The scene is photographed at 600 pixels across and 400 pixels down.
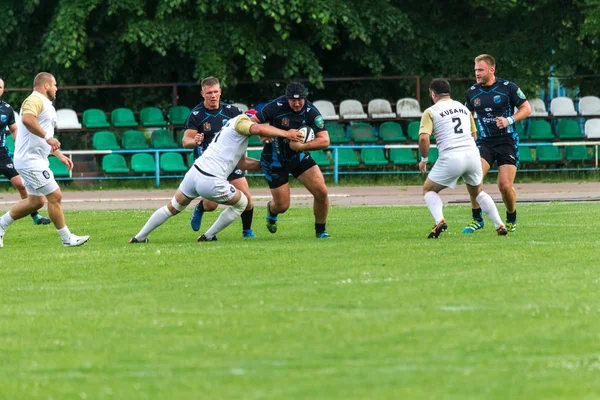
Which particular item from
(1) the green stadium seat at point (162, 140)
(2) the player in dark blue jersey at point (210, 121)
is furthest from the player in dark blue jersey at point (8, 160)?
(1) the green stadium seat at point (162, 140)

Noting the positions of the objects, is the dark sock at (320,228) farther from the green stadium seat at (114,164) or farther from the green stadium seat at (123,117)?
the green stadium seat at (123,117)

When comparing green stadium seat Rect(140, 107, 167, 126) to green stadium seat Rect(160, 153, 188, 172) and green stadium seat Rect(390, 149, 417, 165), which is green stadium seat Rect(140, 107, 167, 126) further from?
green stadium seat Rect(390, 149, 417, 165)

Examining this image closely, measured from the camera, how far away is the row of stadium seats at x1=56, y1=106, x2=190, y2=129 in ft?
91.5

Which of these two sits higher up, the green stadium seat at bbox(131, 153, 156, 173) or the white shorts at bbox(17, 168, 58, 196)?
the white shorts at bbox(17, 168, 58, 196)

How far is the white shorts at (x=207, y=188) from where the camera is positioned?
1256 centimetres

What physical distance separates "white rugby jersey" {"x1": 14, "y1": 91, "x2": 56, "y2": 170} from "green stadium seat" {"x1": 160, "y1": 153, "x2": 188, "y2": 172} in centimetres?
1364

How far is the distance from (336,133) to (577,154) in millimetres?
5510

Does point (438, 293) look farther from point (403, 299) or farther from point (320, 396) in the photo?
point (320, 396)

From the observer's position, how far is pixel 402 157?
2755cm

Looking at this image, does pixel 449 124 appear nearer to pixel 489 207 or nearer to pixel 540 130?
pixel 489 207

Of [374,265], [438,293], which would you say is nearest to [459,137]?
[374,265]

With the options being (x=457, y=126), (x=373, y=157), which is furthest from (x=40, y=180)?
(x=373, y=157)

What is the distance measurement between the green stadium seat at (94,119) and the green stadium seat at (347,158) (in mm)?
5377

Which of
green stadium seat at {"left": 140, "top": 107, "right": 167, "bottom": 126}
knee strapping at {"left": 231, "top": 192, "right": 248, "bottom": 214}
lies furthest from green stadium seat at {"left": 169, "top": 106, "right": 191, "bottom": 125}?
knee strapping at {"left": 231, "top": 192, "right": 248, "bottom": 214}
